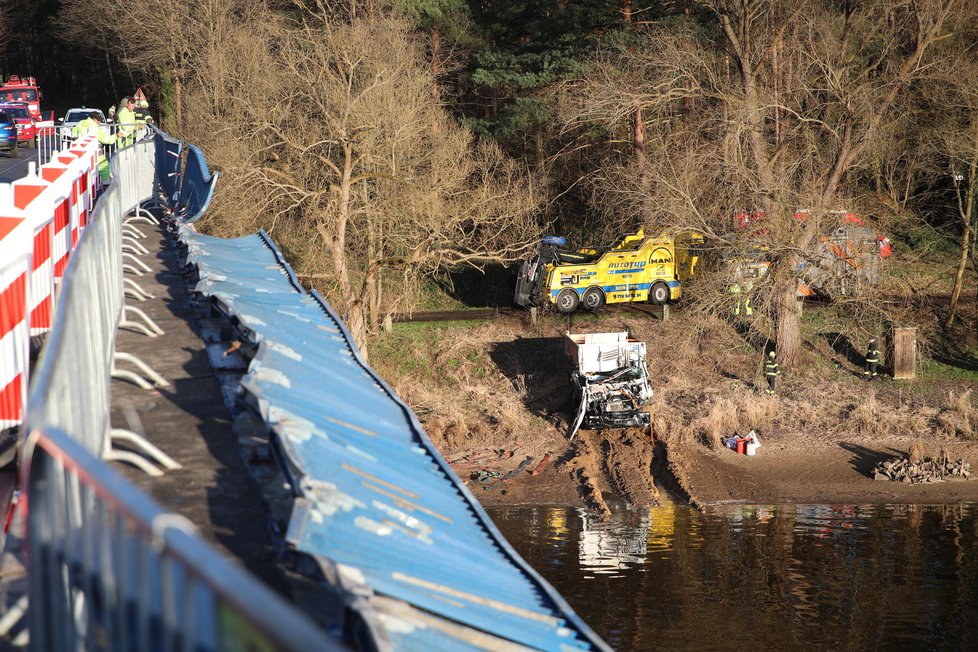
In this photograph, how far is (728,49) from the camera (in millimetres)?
36656

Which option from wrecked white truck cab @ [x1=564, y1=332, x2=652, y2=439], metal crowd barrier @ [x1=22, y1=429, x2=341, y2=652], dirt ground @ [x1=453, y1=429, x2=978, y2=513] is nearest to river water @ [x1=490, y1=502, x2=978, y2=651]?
dirt ground @ [x1=453, y1=429, x2=978, y2=513]

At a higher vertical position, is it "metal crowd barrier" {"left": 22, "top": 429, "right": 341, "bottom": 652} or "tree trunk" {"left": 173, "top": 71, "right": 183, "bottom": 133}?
"tree trunk" {"left": 173, "top": 71, "right": 183, "bottom": 133}

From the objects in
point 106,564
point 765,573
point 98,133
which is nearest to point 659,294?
point 765,573

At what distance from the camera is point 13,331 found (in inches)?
248

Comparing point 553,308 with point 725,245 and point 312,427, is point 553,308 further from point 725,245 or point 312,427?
point 312,427

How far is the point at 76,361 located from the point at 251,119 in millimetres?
32259

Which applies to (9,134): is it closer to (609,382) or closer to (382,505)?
(609,382)

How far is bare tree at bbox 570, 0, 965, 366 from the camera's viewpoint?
32.7m

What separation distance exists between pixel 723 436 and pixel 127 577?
30.4m

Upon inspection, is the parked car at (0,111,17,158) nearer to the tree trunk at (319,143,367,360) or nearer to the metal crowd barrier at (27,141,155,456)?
the tree trunk at (319,143,367,360)

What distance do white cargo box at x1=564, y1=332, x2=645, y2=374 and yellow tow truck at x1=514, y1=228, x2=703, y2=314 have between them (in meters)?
4.82

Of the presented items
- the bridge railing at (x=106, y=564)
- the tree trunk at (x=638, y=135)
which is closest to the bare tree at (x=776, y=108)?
the tree trunk at (x=638, y=135)

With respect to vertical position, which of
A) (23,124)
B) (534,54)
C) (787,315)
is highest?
(534,54)

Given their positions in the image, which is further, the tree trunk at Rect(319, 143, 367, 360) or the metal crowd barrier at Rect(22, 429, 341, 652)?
the tree trunk at Rect(319, 143, 367, 360)
